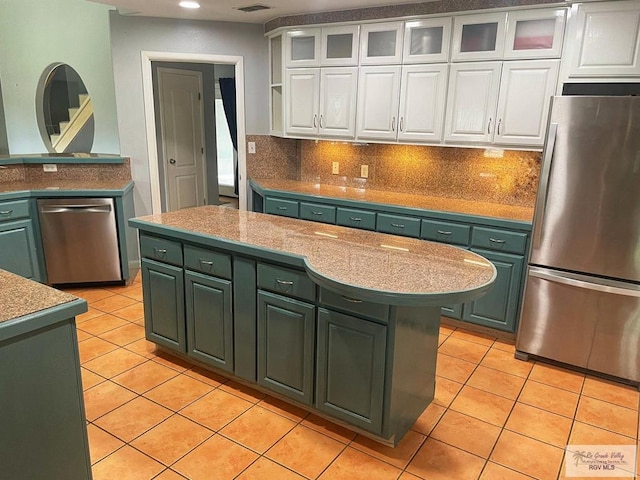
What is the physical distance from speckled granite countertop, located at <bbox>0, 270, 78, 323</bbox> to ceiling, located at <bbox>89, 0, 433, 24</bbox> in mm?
2795

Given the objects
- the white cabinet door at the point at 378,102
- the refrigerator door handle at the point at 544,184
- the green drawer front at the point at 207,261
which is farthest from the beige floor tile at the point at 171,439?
the white cabinet door at the point at 378,102

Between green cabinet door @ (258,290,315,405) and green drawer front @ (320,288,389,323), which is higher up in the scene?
green drawer front @ (320,288,389,323)

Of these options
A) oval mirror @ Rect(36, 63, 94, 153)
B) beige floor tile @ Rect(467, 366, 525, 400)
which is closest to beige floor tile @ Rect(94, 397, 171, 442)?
beige floor tile @ Rect(467, 366, 525, 400)

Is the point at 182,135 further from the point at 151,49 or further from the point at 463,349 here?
the point at 463,349

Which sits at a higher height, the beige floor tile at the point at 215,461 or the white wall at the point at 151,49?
the white wall at the point at 151,49

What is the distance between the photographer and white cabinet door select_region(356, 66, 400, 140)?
12.5 ft

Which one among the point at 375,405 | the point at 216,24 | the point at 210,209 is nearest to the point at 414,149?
the point at 210,209

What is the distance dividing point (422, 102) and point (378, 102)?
39 centimetres

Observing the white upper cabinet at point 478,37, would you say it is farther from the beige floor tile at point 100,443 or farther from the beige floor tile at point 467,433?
the beige floor tile at point 100,443

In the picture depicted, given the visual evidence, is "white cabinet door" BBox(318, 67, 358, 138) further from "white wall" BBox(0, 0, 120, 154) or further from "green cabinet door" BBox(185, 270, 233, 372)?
"white wall" BBox(0, 0, 120, 154)

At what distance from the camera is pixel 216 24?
4.42 meters

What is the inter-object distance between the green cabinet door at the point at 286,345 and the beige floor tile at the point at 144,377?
681 mm

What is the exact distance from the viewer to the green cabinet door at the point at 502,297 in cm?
319
